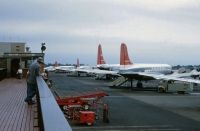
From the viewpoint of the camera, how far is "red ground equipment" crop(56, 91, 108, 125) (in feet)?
76.3

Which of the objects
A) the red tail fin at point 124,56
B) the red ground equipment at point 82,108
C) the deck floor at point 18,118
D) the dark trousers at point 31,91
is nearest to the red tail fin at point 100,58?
the red tail fin at point 124,56

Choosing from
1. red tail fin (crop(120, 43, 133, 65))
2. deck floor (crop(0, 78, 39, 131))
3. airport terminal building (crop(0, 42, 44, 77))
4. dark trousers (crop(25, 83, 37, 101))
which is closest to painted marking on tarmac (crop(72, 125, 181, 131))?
dark trousers (crop(25, 83, 37, 101))

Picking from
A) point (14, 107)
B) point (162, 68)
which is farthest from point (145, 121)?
point (162, 68)

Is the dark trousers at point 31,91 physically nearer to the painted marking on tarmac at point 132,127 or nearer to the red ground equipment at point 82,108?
the painted marking on tarmac at point 132,127

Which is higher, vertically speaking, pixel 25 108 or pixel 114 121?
pixel 25 108

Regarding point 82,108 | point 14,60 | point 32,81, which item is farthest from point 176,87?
point 32,81

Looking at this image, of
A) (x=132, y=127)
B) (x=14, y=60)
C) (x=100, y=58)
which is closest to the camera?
(x=132, y=127)

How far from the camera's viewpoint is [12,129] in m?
11.3

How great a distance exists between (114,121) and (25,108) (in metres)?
8.73

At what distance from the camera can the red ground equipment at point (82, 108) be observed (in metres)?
23.2

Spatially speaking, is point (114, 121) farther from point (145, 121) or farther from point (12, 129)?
point (12, 129)

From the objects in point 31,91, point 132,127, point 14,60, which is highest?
point 14,60

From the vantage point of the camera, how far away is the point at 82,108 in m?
26.6

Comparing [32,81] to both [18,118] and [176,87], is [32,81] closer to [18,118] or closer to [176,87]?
[18,118]
